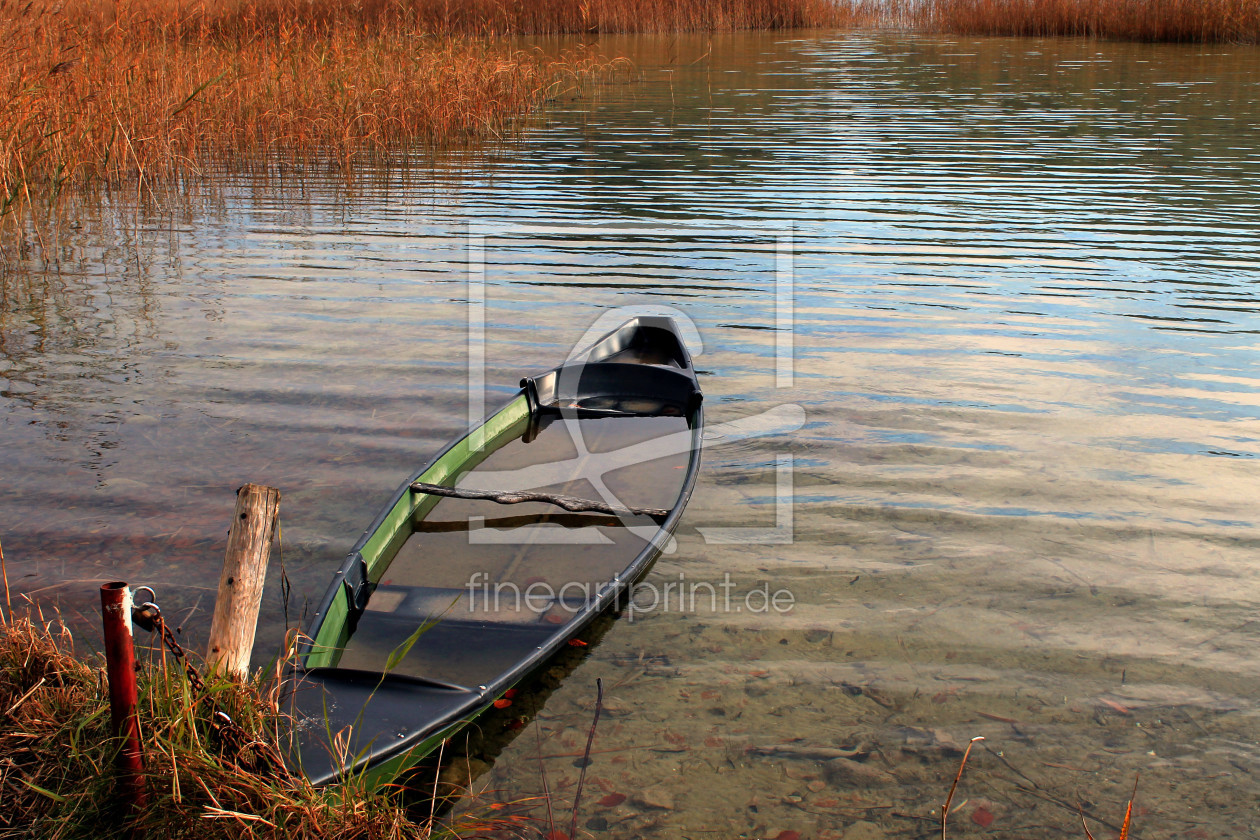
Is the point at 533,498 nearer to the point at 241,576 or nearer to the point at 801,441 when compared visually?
the point at 801,441

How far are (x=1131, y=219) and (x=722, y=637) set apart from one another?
29.1ft

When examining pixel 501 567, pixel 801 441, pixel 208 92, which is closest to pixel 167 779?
pixel 501 567

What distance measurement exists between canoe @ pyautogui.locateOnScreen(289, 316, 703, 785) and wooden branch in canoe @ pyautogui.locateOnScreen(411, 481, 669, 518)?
13 millimetres

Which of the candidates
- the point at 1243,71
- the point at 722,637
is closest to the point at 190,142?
the point at 722,637

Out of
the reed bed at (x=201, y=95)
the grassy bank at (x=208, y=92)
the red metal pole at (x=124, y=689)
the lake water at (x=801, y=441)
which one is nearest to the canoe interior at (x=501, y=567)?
the lake water at (x=801, y=441)

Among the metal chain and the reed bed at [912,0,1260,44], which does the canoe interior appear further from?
the reed bed at [912,0,1260,44]

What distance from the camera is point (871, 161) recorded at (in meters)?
13.9

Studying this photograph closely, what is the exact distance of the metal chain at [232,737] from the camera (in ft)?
8.16

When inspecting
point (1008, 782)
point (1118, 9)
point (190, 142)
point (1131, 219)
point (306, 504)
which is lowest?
point (1008, 782)

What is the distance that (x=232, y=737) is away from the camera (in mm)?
2541

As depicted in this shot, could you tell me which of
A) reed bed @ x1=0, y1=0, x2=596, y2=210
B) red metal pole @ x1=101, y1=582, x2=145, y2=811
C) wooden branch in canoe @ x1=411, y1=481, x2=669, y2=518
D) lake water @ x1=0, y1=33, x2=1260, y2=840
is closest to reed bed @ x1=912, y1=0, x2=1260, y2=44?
lake water @ x1=0, y1=33, x2=1260, y2=840

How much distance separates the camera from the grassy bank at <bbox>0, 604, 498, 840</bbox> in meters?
2.46

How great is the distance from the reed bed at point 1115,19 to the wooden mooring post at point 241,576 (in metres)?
26.1

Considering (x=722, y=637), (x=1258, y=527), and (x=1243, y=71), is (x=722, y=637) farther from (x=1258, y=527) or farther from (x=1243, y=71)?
(x=1243, y=71)
